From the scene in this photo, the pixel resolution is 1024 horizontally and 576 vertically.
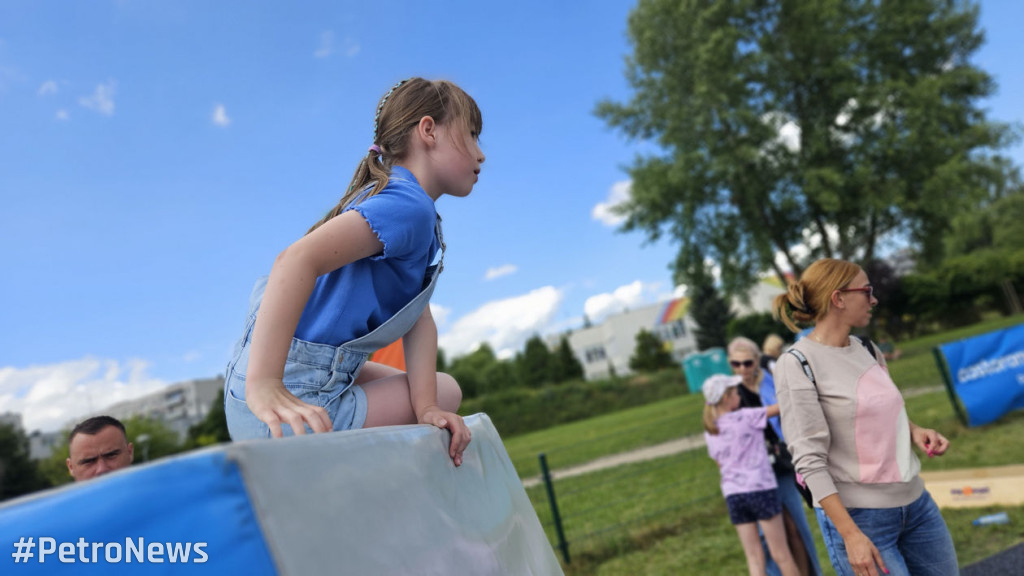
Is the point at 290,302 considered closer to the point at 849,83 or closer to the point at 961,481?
the point at 961,481

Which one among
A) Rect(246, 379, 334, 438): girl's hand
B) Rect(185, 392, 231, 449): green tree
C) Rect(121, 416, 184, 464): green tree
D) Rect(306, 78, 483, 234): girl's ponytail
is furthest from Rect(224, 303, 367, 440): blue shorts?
Rect(185, 392, 231, 449): green tree

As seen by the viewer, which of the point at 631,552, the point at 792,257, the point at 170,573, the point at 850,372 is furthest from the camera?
the point at 792,257

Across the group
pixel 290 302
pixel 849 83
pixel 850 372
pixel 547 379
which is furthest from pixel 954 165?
pixel 547 379

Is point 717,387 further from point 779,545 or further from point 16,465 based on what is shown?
Answer: point 16,465

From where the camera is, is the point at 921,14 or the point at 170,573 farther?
the point at 921,14

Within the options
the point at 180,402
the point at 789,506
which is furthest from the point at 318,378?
the point at 180,402

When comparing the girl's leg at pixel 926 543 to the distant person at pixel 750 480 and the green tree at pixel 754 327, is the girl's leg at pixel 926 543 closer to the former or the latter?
the distant person at pixel 750 480

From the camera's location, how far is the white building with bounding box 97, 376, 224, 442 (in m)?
110

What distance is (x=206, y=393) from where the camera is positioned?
371 feet

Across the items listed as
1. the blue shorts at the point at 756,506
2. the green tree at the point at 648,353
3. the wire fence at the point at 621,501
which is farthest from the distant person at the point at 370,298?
the green tree at the point at 648,353

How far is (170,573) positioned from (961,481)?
788 cm

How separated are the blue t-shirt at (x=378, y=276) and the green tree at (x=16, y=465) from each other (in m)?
51.6

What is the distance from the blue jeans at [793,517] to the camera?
5285 mm

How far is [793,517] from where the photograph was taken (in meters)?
5.36
